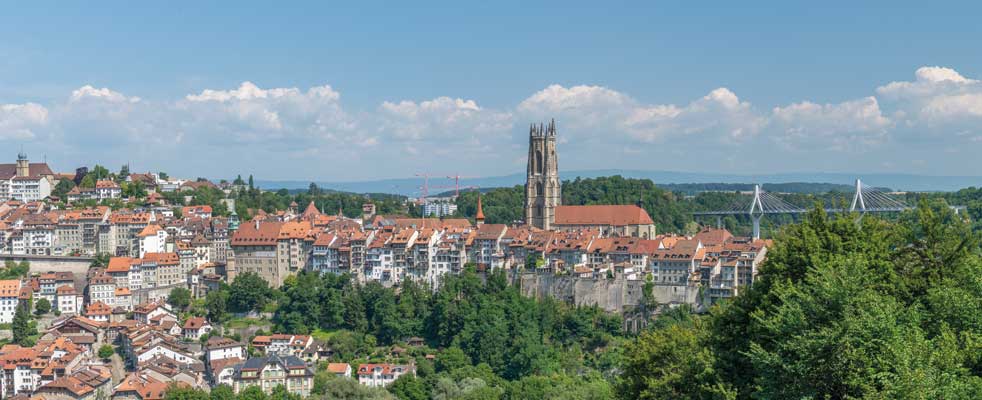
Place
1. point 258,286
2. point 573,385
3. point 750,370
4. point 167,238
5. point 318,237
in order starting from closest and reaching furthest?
1. point 750,370
2. point 573,385
3. point 258,286
4. point 318,237
5. point 167,238

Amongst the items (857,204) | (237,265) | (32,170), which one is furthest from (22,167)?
(857,204)

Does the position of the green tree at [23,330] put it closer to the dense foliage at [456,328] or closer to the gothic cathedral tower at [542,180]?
the dense foliage at [456,328]

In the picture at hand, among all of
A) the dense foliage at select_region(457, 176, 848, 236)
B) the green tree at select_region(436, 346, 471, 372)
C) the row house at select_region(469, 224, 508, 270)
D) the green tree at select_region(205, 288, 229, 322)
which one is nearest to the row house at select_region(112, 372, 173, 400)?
the green tree at select_region(205, 288, 229, 322)

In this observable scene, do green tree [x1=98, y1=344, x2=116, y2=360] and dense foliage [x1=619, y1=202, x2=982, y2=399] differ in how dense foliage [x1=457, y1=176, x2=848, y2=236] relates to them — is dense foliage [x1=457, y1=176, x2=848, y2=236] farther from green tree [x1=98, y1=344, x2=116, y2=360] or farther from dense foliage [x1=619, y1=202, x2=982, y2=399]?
dense foliage [x1=619, y1=202, x2=982, y2=399]

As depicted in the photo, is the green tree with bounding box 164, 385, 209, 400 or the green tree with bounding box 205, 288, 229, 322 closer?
the green tree with bounding box 164, 385, 209, 400

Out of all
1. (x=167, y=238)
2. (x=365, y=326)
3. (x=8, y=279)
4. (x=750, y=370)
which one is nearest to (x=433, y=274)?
(x=365, y=326)

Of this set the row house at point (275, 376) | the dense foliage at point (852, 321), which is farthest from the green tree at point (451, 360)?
the dense foliage at point (852, 321)

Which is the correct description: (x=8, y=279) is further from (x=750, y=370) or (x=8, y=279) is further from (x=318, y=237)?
(x=750, y=370)
